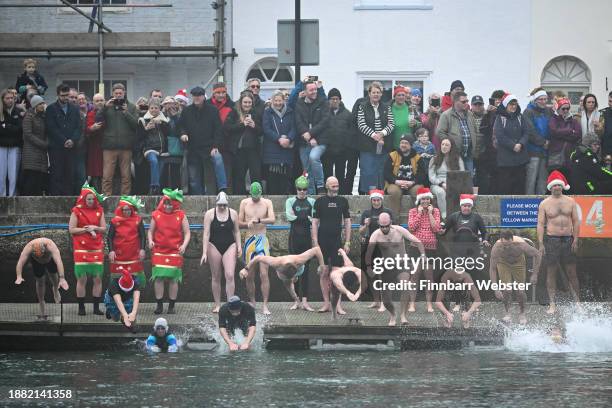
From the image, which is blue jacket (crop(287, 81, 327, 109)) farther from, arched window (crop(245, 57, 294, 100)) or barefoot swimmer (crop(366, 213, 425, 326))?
arched window (crop(245, 57, 294, 100))

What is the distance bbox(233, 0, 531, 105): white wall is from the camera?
34.2 meters

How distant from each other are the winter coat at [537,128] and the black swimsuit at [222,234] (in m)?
5.73

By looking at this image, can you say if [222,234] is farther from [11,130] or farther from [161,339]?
[11,130]

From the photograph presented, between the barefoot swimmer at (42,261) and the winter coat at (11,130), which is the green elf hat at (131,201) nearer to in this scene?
the barefoot swimmer at (42,261)

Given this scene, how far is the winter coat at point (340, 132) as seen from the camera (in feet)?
86.8

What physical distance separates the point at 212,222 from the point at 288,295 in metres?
2.37

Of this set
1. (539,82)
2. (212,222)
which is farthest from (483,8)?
(212,222)

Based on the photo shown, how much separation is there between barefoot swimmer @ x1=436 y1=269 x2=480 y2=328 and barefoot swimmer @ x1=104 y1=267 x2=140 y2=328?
504 centimetres

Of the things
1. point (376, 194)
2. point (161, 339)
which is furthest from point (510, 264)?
point (161, 339)

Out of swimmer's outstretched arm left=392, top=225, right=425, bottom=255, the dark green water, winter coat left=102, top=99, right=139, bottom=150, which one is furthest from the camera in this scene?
winter coat left=102, top=99, right=139, bottom=150

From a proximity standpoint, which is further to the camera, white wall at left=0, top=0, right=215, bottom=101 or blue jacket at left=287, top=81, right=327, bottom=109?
white wall at left=0, top=0, right=215, bottom=101

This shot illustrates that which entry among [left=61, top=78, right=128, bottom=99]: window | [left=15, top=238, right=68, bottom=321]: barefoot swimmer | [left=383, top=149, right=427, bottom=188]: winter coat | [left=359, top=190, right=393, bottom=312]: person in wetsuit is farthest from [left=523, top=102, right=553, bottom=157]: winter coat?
[left=61, top=78, right=128, bottom=99]: window

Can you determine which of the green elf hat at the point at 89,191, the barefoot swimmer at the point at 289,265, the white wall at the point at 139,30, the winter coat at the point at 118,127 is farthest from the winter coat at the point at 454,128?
the white wall at the point at 139,30

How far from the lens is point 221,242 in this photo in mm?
25281
